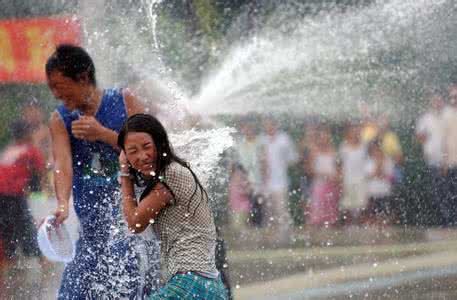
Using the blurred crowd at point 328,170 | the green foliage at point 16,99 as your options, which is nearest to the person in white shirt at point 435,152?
the blurred crowd at point 328,170

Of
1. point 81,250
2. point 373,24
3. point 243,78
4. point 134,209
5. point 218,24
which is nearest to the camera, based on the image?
point 134,209

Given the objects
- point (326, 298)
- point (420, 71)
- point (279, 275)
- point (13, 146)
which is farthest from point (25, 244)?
point (420, 71)

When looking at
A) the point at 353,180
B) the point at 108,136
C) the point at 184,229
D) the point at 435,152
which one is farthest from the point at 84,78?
the point at 353,180

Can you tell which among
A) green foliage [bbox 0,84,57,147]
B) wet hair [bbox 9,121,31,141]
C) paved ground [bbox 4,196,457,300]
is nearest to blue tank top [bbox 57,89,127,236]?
paved ground [bbox 4,196,457,300]

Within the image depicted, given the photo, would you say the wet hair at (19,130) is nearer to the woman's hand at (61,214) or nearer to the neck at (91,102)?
the neck at (91,102)

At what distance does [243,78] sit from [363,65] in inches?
78.4

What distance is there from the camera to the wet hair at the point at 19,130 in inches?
403

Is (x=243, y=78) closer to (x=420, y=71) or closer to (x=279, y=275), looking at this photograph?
(x=420, y=71)

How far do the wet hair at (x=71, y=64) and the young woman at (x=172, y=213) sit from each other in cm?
90

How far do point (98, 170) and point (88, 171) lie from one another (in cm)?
6

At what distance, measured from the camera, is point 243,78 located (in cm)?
1193

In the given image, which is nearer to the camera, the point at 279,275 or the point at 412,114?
the point at 279,275

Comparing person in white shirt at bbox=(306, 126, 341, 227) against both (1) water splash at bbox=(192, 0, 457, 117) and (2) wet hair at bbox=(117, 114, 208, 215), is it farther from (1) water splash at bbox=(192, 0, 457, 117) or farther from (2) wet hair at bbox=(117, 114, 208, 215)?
(2) wet hair at bbox=(117, 114, 208, 215)

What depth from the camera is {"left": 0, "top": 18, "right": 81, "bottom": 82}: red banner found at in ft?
32.8
